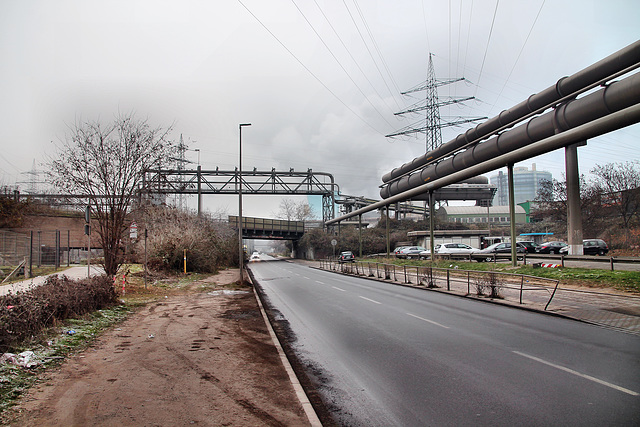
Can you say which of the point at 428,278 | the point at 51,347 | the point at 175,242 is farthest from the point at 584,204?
the point at 51,347

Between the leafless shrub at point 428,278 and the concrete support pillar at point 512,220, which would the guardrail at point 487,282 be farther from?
the concrete support pillar at point 512,220

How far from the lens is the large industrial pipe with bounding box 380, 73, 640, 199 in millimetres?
23297

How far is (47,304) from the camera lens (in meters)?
8.67

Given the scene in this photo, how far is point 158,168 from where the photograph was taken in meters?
19.0

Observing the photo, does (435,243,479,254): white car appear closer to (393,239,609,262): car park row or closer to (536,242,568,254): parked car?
(393,239,609,262): car park row

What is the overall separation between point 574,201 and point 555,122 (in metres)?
7.07

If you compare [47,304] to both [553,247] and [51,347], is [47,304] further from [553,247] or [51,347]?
[553,247]

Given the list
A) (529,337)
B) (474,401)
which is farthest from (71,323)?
(529,337)

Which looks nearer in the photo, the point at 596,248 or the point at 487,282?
the point at 487,282

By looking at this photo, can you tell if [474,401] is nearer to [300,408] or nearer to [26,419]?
[300,408]

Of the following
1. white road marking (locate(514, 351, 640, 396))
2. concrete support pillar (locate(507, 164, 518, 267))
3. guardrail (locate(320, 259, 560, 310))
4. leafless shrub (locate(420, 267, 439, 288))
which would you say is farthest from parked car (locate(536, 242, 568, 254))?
white road marking (locate(514, 351, 640, 396))

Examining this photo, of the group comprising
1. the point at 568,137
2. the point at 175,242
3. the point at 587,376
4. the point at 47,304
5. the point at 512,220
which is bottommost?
the point at 587,376

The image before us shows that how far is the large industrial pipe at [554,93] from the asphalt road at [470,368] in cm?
2285

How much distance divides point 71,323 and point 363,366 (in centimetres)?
716
